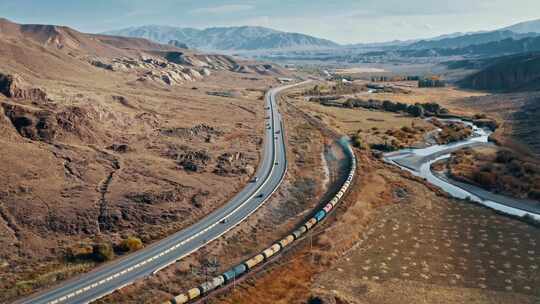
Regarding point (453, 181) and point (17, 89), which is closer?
point (453, 181)

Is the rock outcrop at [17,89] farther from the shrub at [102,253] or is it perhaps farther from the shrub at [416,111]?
the shrub at [416,111]

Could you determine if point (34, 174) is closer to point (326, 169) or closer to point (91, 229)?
point (91, 229)

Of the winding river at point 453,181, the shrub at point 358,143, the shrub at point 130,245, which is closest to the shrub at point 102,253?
the shrub at point 130,245

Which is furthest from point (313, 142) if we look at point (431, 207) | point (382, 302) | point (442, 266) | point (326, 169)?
point (382, 302)

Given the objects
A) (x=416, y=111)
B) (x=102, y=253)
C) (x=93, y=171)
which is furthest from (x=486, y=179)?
(x=416, y=111)

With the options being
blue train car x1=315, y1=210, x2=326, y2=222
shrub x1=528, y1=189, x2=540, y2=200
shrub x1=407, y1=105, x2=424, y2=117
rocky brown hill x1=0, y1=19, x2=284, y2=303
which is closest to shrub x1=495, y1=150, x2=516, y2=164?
shrub x1=528, y1=189, x2=540, y2=200

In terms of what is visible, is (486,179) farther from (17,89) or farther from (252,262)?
(17,89)

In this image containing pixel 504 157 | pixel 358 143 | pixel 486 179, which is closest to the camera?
pixel 486 179
